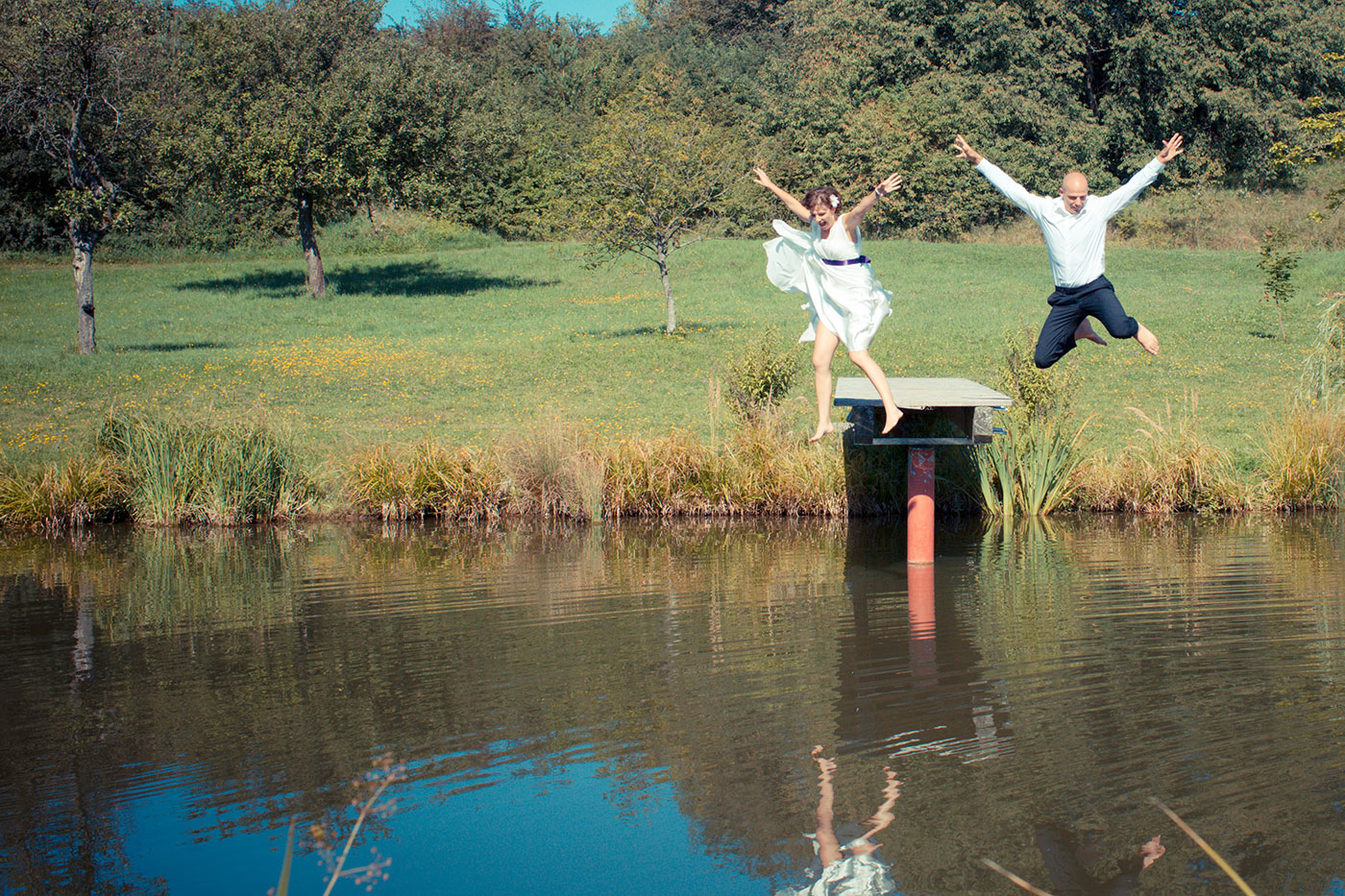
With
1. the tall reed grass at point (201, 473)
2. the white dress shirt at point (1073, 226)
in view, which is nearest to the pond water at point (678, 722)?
the white dress shirt at point (1073, 226)

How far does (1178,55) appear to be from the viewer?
151ft

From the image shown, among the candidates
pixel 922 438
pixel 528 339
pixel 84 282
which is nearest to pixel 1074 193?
pixel 922 438

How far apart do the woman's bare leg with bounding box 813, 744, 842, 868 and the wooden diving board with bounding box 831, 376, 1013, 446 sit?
4740 millimetres

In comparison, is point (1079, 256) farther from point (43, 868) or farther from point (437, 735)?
point (43, 868)

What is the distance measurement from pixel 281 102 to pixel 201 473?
20.3m

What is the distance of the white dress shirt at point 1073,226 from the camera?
26.4 ft

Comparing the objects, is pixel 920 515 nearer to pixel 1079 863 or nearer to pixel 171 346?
pixel 1079 863

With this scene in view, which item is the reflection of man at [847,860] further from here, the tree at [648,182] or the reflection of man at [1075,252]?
the tree at [648,182]

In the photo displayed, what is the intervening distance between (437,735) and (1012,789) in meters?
2.85

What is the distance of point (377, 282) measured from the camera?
122 feet

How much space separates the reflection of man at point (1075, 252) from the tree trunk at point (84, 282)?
21.2 metres

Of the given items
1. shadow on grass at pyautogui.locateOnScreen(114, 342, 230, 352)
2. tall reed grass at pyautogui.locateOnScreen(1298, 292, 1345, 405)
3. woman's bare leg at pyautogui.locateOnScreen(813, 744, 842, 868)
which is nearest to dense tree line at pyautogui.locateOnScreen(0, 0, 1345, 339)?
shadow on grass at pyautogui.locateOnScreen(114, 342, 230, 352)

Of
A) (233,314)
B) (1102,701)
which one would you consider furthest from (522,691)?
(233,314)

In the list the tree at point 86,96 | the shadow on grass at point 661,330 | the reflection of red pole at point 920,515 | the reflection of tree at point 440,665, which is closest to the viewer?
the reflection of tree at point 440,665
